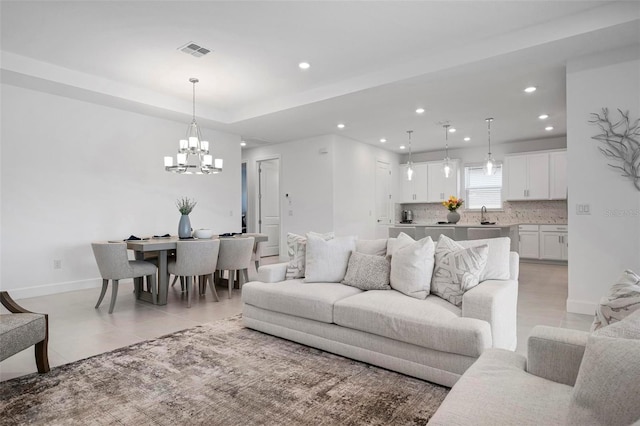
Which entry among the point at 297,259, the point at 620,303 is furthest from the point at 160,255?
the point at 620,303

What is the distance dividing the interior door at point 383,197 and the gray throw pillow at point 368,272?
569 centimetres

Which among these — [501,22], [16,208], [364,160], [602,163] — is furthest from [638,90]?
[16,208]

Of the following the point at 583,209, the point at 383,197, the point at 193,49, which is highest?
the point at 193,49

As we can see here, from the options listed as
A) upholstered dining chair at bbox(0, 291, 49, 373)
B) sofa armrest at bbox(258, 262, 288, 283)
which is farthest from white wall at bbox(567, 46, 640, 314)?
upholstered dining chair at bbox(0, 291, 49, 373)

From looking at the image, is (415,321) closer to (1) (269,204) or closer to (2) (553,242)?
(2) (553,242)

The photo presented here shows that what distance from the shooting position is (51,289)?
4.88 metres

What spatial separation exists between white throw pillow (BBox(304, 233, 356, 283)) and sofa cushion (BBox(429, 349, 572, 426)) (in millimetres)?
1818

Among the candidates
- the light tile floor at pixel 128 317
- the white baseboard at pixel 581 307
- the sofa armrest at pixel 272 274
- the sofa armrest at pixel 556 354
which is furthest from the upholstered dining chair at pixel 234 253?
the white baseboard at pixel 581 307

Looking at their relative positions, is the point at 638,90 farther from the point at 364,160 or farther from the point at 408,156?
the point at 408,156

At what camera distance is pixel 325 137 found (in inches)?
295

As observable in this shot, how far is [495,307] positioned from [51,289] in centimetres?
546

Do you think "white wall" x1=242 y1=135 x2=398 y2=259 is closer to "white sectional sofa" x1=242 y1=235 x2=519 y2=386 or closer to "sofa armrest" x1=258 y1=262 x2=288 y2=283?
"sofa armrest" x1=258 y1=262 x2=288 y2=283

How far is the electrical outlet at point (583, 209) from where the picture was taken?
12.3 ft

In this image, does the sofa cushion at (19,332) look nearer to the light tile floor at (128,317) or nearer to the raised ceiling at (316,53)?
the light tile floor at (128,317)
